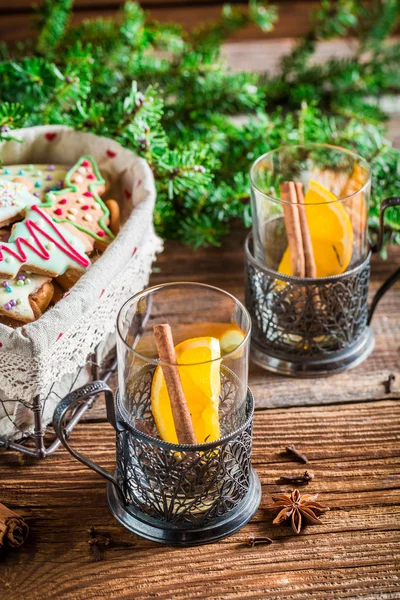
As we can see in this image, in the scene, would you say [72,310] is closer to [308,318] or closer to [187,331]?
[187,331]

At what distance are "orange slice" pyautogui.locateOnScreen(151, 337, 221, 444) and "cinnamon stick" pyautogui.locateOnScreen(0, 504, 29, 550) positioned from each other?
192 millimetres

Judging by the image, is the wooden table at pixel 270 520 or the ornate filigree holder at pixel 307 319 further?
the ornate filigree holder at pixel 307 319

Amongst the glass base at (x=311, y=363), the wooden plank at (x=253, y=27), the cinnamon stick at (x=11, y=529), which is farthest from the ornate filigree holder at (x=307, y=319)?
Result: the wooden plank at (x=253, y=27)

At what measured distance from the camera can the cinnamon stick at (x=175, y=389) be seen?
0.91 m

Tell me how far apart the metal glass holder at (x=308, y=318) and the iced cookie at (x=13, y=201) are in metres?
0.32

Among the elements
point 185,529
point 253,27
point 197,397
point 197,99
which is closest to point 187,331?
point 197,397

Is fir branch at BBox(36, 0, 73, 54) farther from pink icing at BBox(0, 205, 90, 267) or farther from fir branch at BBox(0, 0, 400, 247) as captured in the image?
pink icing at BBox(0, 205, 90, 267)

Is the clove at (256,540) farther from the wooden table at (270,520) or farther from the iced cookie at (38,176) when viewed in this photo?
the iced cookie at (38,176)

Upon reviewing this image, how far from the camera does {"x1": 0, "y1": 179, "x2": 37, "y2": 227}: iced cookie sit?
43.8 inches

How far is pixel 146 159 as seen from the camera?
1249 mm

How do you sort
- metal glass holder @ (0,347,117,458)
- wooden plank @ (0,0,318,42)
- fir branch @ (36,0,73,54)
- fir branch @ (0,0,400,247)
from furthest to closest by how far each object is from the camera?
wooden plank @ (0,0,318,42) < fir branch @ (36,0,73,54) < fir branch @ (0,0,400,247) < metal glass holder @ (0,347,117,458)

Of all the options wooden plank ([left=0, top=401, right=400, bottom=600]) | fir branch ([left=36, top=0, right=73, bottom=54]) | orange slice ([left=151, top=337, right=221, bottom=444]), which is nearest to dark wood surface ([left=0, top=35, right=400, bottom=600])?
wooden plank ([left=0, top=401, right=400, bottom=600])

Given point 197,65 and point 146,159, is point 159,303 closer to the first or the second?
point 146,159

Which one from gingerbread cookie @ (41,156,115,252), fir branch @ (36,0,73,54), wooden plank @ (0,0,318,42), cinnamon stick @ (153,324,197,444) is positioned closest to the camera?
cinnamon stick @ (153,324,197,444)
